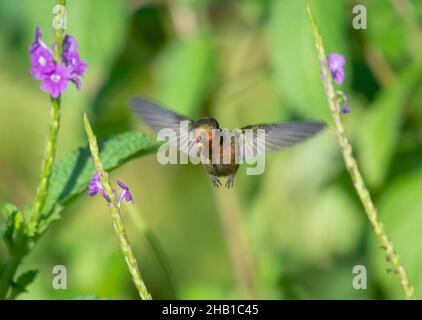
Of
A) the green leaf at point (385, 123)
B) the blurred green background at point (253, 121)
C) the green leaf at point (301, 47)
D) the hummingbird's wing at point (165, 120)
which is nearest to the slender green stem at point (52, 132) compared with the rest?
the hummingbird's wing at point (165, 120)

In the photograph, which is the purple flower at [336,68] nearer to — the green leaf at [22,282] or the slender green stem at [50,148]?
the slender green stem at [50,148]

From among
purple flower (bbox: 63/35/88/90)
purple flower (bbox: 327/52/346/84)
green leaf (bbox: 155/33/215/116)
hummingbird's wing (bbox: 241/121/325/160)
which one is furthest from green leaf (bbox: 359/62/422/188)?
purple flower (bbox: 63/35/88/90)

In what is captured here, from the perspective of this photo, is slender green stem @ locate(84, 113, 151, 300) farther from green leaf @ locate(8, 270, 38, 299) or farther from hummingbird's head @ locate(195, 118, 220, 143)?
hummingbird's head @ locate(195, 118, 220, 143)

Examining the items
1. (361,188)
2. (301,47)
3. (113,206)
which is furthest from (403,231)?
(113,206)

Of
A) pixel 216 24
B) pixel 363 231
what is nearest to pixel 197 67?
pixel 216 24

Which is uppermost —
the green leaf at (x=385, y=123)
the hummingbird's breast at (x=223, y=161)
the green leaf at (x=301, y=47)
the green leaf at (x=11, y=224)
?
the green leaf at (x=301, y=47)

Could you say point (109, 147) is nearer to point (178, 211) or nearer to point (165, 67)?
point (165, 67)

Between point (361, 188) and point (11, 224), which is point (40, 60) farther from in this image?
point (361, 188)
